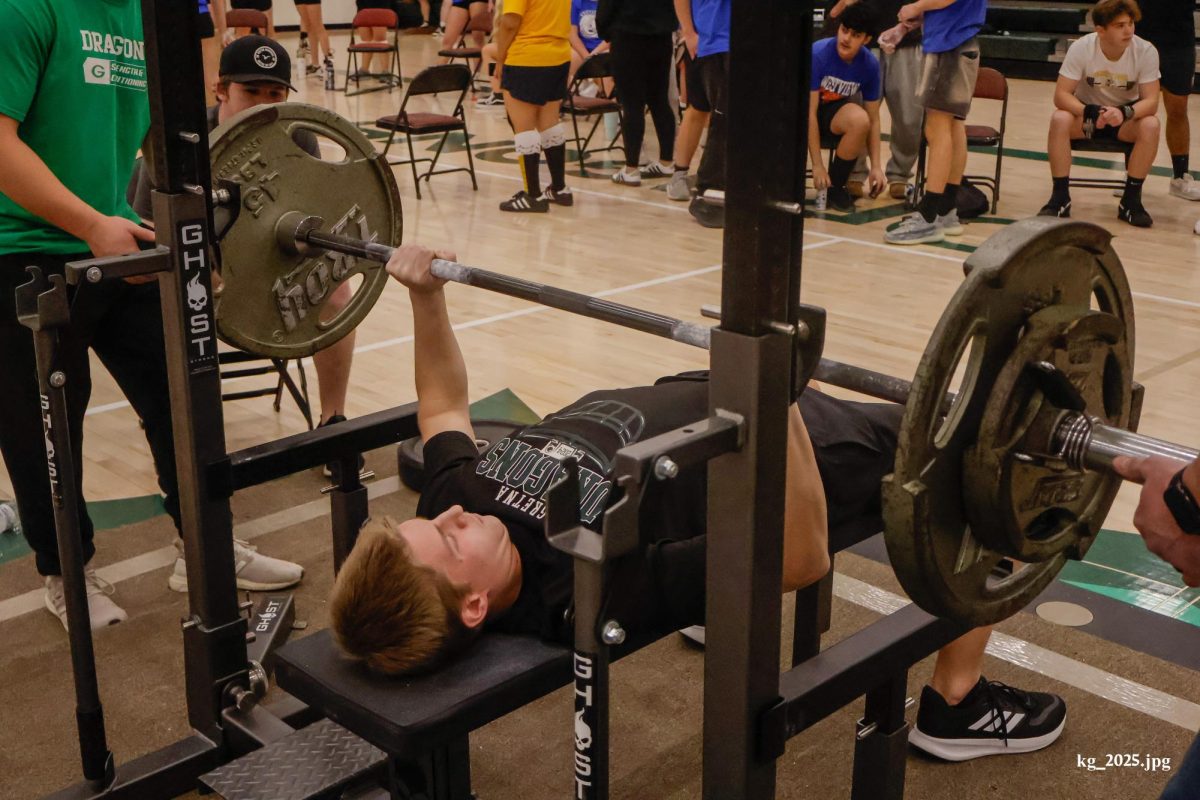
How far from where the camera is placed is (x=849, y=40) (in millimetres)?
6500

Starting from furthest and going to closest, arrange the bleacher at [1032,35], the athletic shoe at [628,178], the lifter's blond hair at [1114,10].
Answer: the bleacher at [1032,35], the athletic shoe at [628,178], the lifter's blond hair at [1114,10]

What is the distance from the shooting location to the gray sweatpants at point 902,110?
22.9ft

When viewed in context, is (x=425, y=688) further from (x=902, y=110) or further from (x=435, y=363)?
(x=902, y=110)

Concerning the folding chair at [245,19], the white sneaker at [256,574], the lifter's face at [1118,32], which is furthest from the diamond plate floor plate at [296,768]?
the folding chair at [245,19]

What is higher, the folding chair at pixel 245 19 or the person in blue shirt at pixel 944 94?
the folding chair at pixel 245 19

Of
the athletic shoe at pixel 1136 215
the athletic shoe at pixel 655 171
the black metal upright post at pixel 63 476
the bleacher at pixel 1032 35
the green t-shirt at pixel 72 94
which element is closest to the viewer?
the black metal upright post at pixel 63 476

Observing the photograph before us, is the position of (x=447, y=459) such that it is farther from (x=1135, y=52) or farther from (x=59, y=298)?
(x=1135, y=52)

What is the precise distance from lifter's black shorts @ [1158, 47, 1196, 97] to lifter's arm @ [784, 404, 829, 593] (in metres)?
6.00

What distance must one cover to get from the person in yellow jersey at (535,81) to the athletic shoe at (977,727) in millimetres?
4869

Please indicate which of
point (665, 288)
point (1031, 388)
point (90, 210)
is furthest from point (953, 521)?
point (665, 288)

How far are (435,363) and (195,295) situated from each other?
45cm

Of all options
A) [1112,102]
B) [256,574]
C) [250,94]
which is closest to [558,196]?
[1112,102]

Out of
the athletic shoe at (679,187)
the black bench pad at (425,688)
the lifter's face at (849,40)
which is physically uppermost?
the lifter's face at (849,40)

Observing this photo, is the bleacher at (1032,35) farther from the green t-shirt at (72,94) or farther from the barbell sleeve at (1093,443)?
the barbell sleeve at (1093,443)
